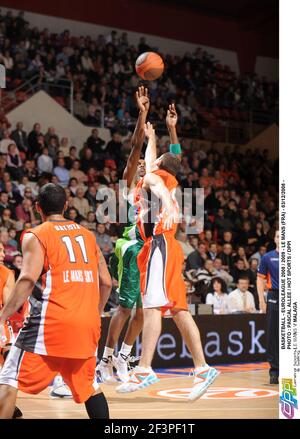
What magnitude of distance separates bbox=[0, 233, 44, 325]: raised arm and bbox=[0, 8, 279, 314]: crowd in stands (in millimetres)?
5815

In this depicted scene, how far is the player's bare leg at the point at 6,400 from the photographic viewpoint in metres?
4.78

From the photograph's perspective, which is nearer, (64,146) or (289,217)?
(289,217)

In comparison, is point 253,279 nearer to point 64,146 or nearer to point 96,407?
point 64,146

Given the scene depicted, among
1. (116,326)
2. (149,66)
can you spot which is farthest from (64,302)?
(149,66)

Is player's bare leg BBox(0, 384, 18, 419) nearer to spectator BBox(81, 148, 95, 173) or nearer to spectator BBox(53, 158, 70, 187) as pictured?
spectator BBox(53, 158, 70, 187)

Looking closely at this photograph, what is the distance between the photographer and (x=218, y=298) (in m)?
11.8

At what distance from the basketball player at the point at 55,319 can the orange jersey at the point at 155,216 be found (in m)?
1.92

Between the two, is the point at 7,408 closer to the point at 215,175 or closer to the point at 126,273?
the point at 126,273

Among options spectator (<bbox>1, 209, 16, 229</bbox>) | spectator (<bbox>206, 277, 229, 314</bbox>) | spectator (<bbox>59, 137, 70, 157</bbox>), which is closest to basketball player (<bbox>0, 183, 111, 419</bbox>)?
spectator (<bbox>206, 277, 229, 314</bbox>)

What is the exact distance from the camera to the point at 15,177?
44.5ft

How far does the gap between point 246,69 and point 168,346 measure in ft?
40.1

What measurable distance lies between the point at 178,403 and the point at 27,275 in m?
3.07

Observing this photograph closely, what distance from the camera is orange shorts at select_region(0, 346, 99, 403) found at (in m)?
4.86

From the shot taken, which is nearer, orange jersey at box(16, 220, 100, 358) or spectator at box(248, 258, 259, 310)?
orange jersey at box(16, 220, 100, 358)
